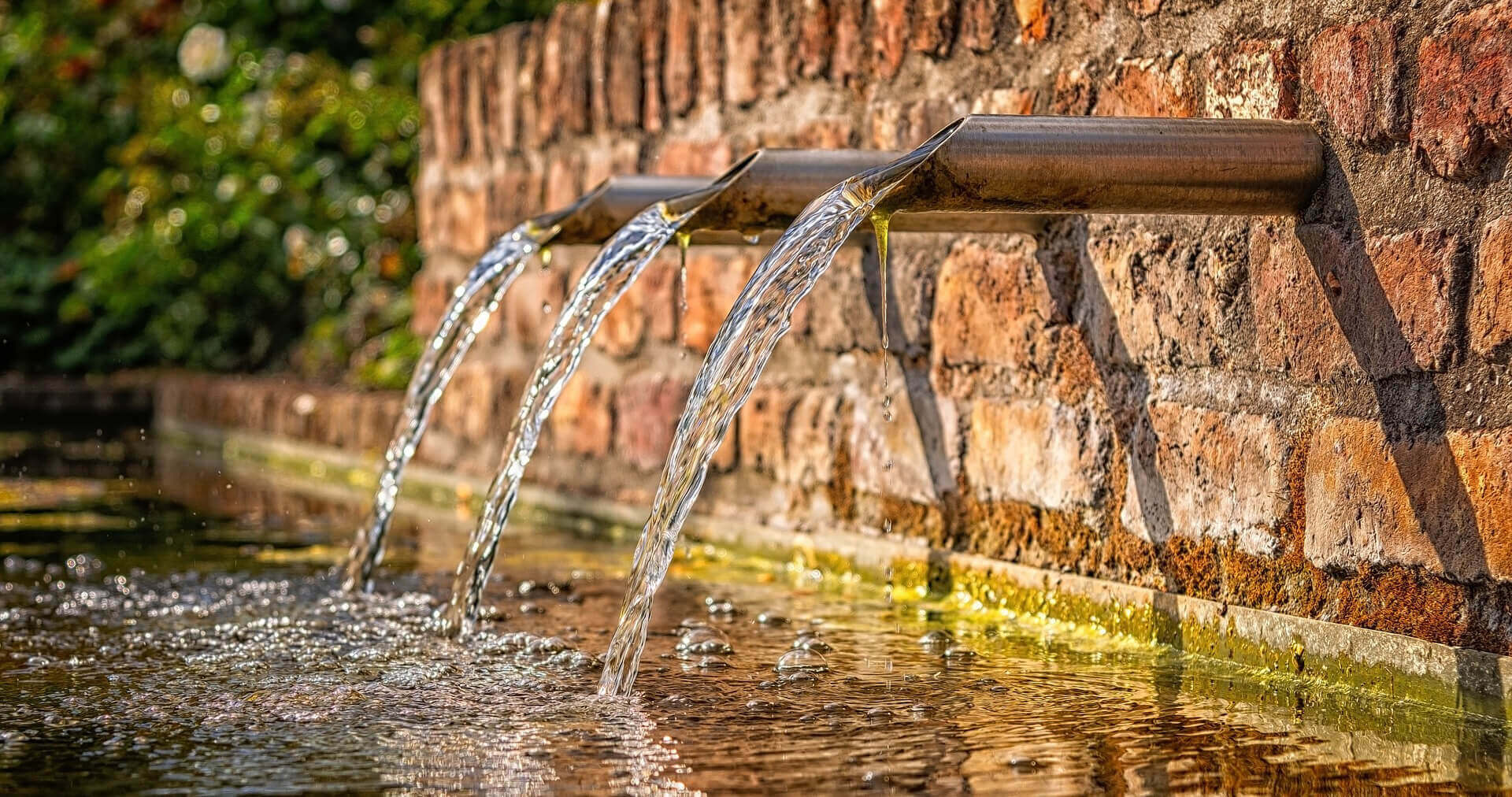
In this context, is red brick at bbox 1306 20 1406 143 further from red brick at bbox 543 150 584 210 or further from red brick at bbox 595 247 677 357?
red brick at bbox 543 150 584 210

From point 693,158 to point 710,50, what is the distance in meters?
0.23

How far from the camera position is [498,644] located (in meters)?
2.79

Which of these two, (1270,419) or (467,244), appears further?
(467,244)

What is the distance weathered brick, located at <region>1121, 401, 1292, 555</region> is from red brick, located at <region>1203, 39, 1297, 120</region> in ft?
1.29

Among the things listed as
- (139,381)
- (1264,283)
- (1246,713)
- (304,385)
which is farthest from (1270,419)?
(139,381)

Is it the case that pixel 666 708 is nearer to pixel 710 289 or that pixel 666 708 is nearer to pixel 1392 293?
pixel 1392 293

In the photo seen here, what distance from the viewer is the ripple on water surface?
1958mm

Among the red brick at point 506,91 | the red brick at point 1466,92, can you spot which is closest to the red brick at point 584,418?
the red brick at point 506,91

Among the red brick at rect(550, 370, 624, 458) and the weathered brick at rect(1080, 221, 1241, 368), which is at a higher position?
the weathered brick at rect(1080, 221, 1241, 368)

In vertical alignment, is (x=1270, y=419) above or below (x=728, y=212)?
below

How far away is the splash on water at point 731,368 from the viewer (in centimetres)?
244

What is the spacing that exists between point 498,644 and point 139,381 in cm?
588

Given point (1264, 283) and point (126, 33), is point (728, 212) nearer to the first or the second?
point (1264, 283)

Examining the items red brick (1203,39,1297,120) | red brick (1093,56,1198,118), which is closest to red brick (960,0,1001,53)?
red brick (1093,56,1198,118)
